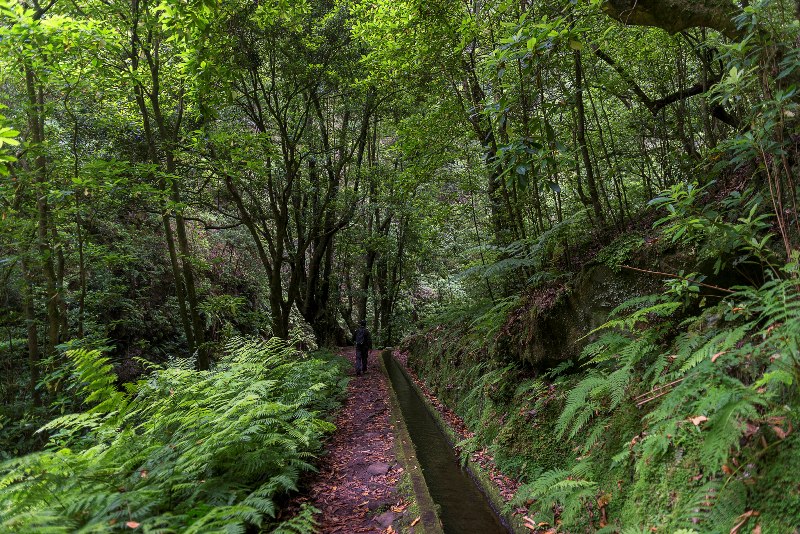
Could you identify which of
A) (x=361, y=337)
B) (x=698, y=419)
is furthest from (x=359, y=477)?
(x=361, y=337)

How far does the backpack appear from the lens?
41.5 ft

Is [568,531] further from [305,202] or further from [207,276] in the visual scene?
[207,276]

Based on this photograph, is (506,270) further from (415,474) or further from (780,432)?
(780,432)

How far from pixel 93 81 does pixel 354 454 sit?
811cm

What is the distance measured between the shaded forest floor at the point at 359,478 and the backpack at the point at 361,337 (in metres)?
4.26

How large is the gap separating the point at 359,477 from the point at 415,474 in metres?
0.73

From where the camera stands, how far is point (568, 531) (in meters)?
3.39

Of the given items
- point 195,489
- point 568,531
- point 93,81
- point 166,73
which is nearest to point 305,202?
point 166,73

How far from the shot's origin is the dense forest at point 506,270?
2.82 metres

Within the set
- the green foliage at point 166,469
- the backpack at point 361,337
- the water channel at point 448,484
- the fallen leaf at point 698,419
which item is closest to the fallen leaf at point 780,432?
the fallen leaf at point 698,419

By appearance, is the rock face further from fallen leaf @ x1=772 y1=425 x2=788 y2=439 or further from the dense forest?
fallen leaf @ x1=772 y1=425 x2=788 y2=439

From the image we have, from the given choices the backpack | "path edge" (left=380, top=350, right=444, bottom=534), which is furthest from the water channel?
the backpack

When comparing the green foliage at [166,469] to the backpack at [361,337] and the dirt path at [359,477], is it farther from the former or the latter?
the backpack at [361,337]

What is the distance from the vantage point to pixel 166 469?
3576mm
